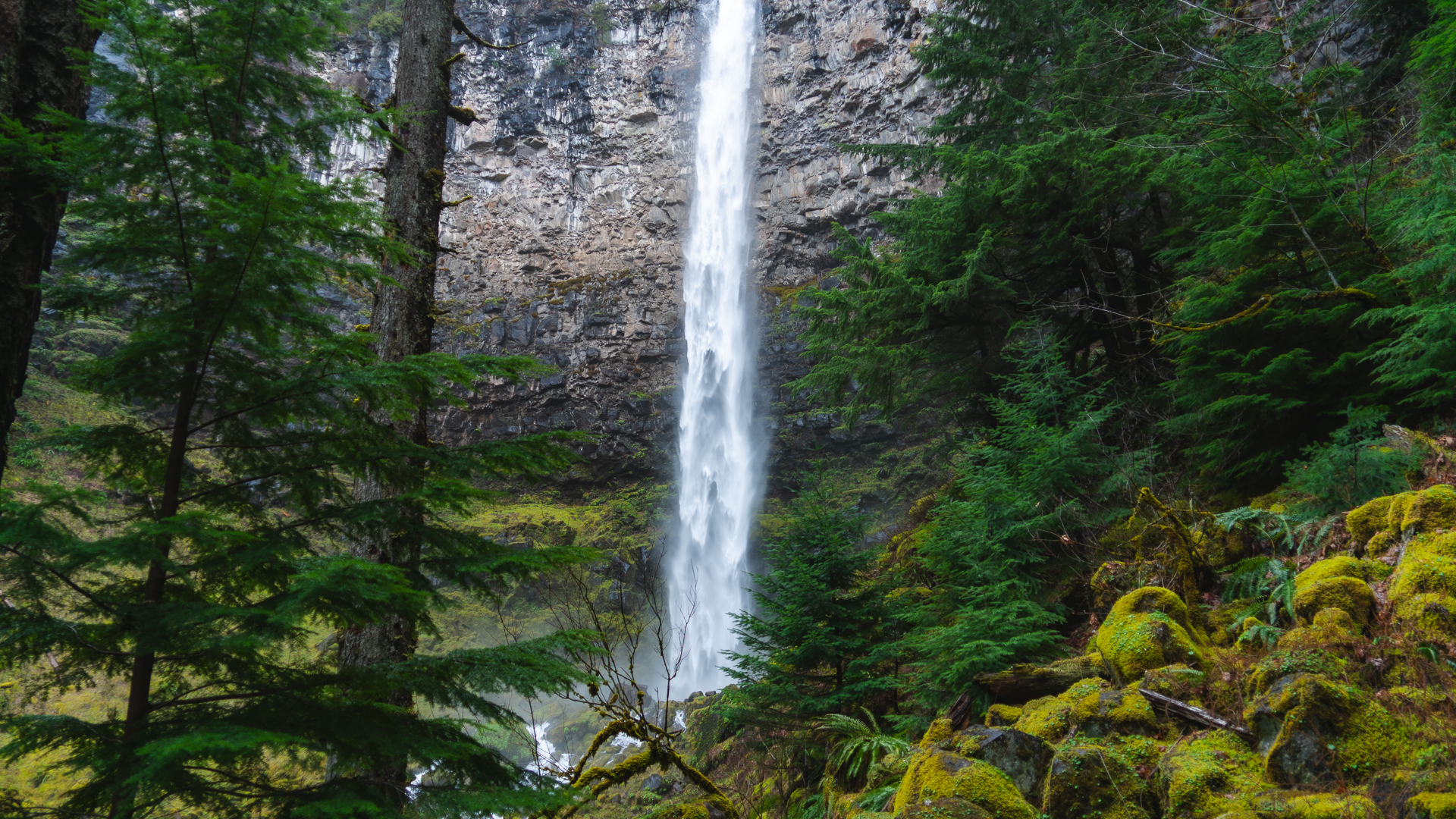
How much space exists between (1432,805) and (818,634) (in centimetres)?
421

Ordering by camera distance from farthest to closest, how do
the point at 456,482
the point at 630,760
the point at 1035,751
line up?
the point at 630,760 < the point at 1035,751 < the point at 456,482

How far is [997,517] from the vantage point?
588 centimetres

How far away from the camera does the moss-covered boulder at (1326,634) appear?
3.15 meters

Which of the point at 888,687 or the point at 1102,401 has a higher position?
the point at 1102,401

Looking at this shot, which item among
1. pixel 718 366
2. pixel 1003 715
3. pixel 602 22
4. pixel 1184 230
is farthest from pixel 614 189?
pixel 1003 715

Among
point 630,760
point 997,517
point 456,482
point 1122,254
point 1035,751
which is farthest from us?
point 1122,254

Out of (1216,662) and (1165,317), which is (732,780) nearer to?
(1216,662)

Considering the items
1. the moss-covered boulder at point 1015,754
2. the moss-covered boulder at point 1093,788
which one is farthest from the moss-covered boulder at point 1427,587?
the moss-covered boulder at point 1015,754

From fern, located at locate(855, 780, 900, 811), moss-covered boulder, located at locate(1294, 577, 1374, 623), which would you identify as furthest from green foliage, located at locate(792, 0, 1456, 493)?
fern, located at locate(855, 780, 900, 811)

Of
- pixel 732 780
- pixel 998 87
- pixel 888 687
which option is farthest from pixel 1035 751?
pixel 998 87

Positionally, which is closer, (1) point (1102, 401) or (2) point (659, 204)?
(1) point (1102, 401)

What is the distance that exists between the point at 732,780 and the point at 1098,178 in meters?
7.86

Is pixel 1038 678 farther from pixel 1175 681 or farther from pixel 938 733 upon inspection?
pixel 1175 681

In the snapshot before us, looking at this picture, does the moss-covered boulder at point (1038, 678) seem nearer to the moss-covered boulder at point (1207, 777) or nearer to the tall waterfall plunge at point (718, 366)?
the moss-covered boulder at point (1207, 777)
